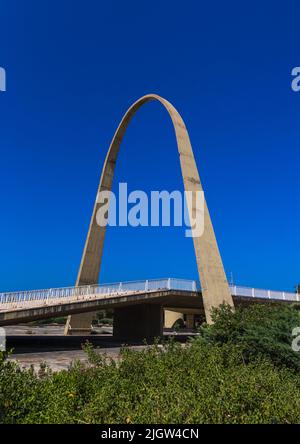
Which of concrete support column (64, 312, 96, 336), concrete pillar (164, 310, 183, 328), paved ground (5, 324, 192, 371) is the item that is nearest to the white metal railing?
paved ground (5, 324, 192, 371)

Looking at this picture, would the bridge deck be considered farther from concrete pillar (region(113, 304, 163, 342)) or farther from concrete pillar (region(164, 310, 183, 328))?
concrete pillar (region(164, 310, 183, 328))

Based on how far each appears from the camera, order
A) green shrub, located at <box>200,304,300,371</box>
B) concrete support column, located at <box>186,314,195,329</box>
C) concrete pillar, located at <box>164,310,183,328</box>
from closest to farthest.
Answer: green shrub, located at <box>200,304,300,371</box> → concrete pillar, located at <box>164,310,183,328</box> → concrete support column, located at <box>186,314,195,329</box>

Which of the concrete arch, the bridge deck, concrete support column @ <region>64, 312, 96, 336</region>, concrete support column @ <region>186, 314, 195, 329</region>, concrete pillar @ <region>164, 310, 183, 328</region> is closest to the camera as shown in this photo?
the bridge deck

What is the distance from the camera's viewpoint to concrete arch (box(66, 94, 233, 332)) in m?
24.3

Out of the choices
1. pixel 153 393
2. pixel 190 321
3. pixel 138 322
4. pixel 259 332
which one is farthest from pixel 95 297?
pixel 190 321

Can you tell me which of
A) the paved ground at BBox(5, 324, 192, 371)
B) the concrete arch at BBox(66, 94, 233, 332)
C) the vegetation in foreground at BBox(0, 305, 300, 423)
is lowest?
the vegetation in foreground at BBox(0, 305, 300, 423)

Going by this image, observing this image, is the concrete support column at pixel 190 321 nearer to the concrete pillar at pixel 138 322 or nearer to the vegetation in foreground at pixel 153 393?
the concrete pillar at pixel 138 322

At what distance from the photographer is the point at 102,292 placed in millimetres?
23969

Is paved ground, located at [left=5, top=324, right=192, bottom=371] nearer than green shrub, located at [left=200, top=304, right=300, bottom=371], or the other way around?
green shrub, located at [left=200, top=304, right=300, bottom=371]

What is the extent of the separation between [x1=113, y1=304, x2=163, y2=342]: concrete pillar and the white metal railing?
3.91m

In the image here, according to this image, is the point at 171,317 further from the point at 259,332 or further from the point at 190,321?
the point at 259,332

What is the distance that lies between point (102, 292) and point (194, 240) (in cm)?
726

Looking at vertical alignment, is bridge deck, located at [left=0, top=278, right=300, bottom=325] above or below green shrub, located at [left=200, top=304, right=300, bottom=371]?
above

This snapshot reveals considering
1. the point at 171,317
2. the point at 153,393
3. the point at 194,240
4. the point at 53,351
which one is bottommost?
the point at 153,393
